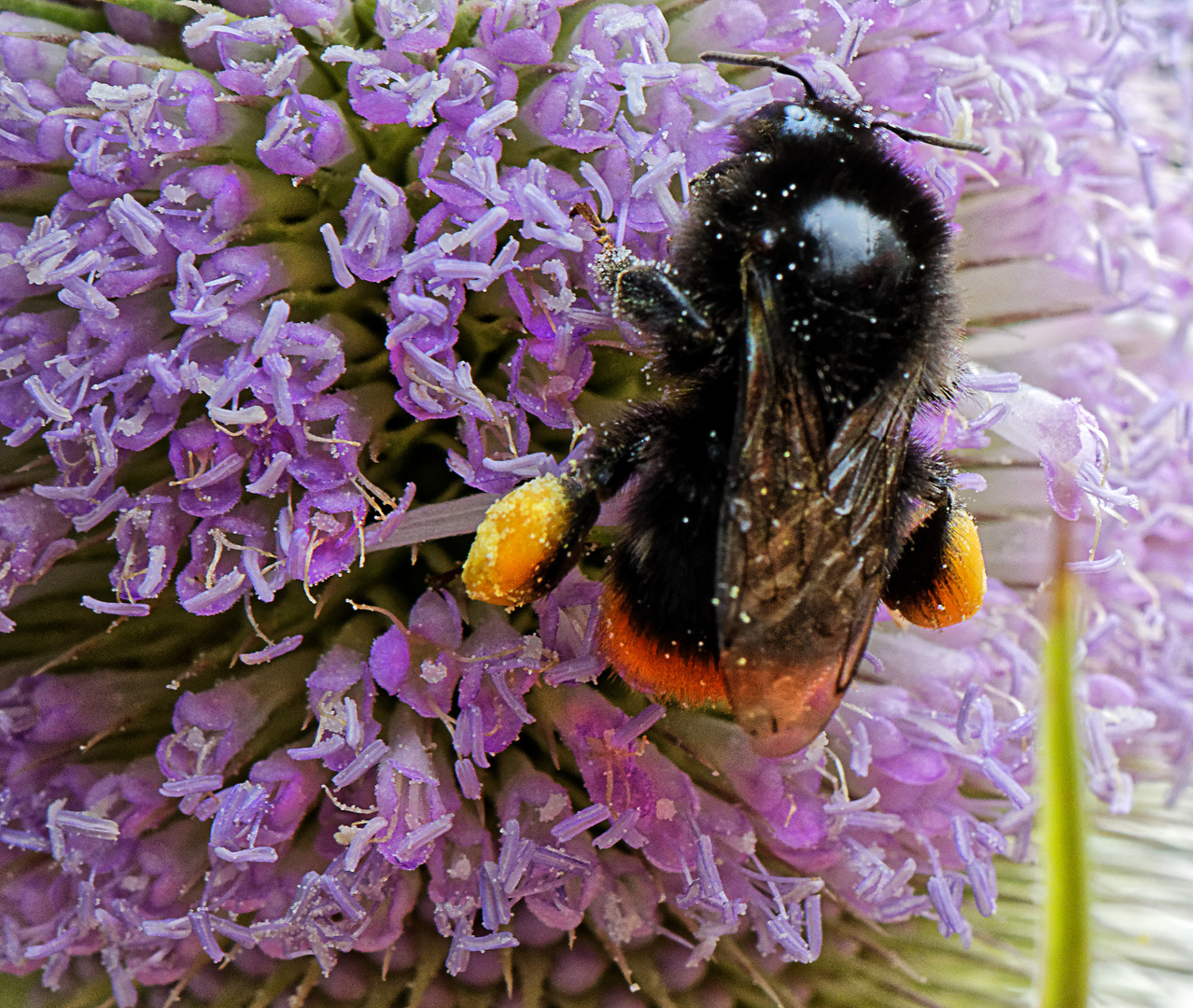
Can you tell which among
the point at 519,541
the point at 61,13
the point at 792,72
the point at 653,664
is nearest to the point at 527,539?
the point at 519,541

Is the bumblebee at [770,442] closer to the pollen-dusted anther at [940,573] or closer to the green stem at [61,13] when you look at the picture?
the pollen-dusted anther at [940,573]

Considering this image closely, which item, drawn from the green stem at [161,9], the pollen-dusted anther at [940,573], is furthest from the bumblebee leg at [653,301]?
the green stem at [161,9]

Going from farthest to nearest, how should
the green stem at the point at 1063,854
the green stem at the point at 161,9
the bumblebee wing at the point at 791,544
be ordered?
the green stem at the point at 161,9, the bumblebee wing at the point at 791,544, the green stem at the point at 1063,854

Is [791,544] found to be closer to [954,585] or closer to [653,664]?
[653,664]

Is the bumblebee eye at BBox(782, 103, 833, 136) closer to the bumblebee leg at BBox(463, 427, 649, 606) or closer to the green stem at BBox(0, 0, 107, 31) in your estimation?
the bumblebee leg at BBox(463, 427, 649, 606)

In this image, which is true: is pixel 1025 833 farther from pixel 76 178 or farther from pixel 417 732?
pixel 76 178

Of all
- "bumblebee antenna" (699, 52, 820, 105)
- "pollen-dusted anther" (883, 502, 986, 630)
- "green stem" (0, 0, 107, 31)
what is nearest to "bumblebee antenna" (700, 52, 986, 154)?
"bumblebee antenna" (699, 52, 820, 105)
